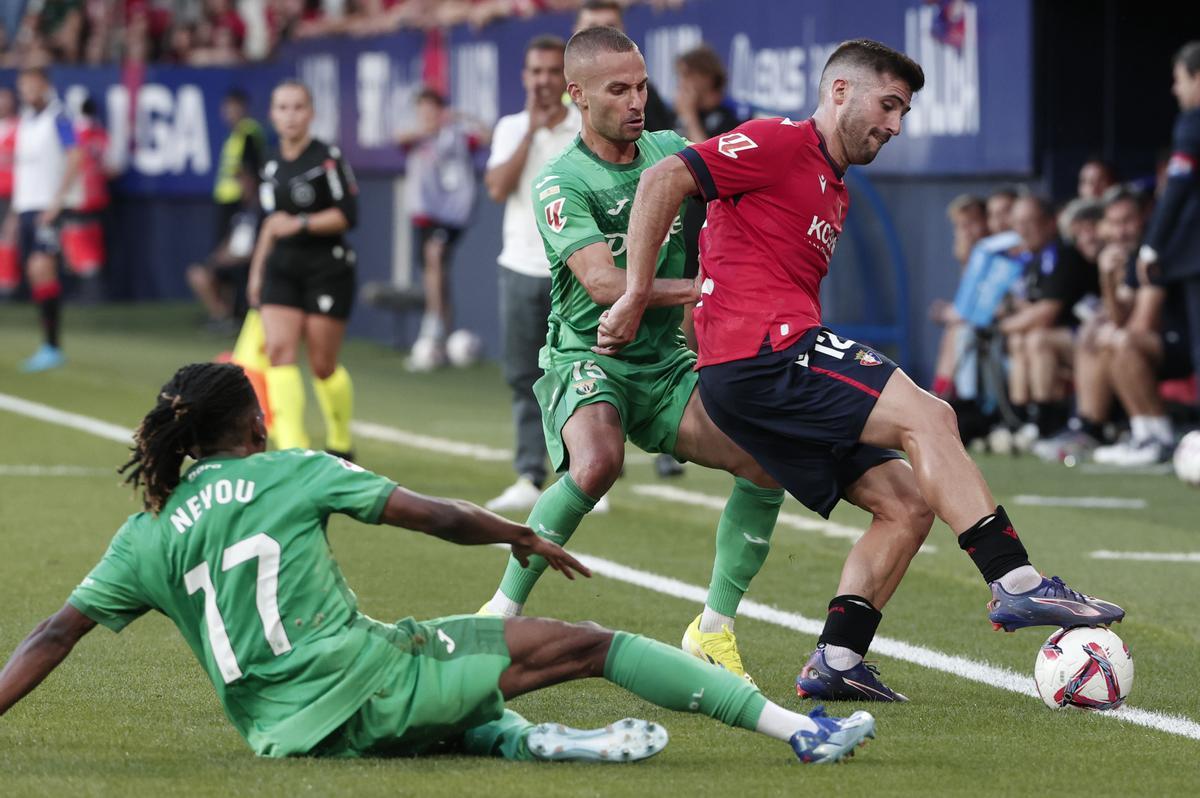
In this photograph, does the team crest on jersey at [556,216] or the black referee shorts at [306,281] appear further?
the black referee shorts at [306,281]

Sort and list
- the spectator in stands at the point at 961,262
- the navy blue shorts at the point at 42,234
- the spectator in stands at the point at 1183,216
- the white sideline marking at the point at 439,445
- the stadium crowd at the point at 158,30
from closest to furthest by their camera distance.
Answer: the spectator in stands at the point at 1183,216
the white sideline marking at the point at 439,445
the spectator in stands at the point at 961,262
the navy blue shorts at the point at 42,234
the stadium crowd at the point at 158,30

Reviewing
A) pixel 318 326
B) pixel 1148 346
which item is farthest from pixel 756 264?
pixel 1148 346

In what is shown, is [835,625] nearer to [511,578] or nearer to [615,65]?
[511,578]

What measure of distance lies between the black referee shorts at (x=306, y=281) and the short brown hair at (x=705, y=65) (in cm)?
220

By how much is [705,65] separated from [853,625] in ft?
19.1

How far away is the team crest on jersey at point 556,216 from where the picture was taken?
22.0 feet

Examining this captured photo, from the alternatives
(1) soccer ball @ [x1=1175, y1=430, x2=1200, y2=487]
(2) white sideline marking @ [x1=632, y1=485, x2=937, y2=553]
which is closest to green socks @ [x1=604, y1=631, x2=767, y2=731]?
(2) white sideline marking @ [x1=632, y1=485, x2=937, y2=553]

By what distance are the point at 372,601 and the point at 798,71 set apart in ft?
29.8

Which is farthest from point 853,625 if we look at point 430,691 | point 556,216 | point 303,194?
point 303,194

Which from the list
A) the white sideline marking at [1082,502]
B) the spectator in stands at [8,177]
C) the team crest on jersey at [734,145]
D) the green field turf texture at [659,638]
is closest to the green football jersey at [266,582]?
the green field turf texture at [659,638]

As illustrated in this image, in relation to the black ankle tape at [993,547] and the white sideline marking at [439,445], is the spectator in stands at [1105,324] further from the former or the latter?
the black ankle tape at [993,547]

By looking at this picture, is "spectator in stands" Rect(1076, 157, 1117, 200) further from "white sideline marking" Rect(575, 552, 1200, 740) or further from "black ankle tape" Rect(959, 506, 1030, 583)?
"black ankle tape" Rect(959, 506, 1030, 583)

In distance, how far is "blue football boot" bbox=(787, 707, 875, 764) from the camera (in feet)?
17.3

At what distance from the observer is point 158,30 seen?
27.6 m
